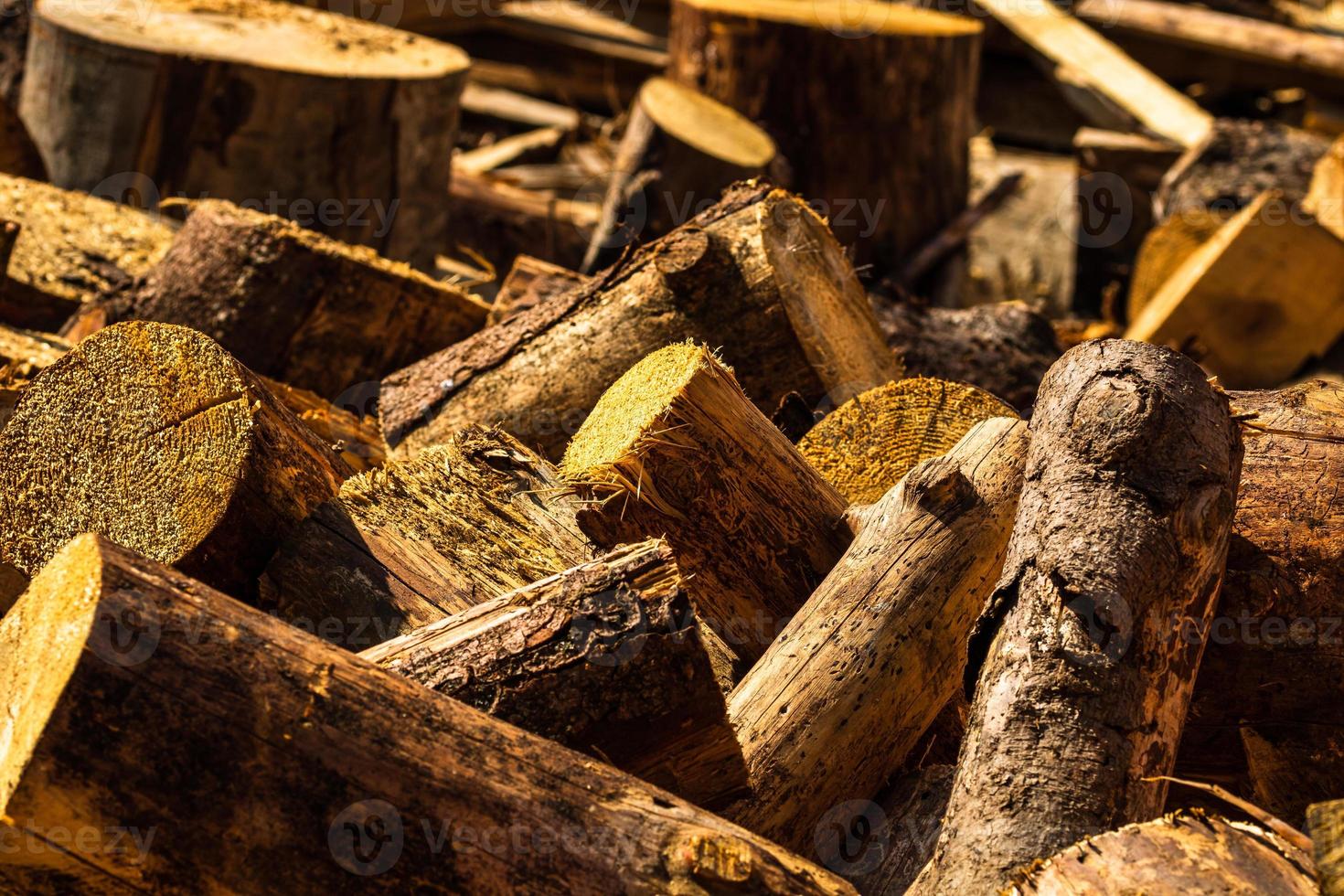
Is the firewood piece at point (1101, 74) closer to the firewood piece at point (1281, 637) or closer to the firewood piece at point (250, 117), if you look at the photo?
the firewood piece at point (250, 117)

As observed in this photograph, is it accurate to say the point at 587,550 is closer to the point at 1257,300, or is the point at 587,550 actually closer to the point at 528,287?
the point at 528,287

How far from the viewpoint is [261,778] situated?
1.90 metres

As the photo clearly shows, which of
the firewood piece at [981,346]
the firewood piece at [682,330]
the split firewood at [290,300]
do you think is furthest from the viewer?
the firewood piece at [981,346]

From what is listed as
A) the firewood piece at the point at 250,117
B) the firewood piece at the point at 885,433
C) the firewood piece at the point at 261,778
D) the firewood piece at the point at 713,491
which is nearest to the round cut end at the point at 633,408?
the firewood piece at the point at 713,491

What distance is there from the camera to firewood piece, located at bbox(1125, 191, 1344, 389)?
553 cm

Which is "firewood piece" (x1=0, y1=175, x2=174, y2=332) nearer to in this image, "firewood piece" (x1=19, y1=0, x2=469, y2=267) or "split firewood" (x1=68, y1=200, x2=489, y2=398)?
"split firewood" (x1=68, y1=200, x2=489, y2=398)

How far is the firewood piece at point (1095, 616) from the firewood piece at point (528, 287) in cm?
199

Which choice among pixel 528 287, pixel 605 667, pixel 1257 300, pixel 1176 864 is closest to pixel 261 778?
pixel 605 667

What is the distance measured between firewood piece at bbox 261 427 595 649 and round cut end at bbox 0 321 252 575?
0.24m

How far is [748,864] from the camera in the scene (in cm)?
197

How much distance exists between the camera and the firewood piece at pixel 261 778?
185 centimetres

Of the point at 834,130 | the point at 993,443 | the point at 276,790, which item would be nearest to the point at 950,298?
the point at 834,130

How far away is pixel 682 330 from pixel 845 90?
9.70ft

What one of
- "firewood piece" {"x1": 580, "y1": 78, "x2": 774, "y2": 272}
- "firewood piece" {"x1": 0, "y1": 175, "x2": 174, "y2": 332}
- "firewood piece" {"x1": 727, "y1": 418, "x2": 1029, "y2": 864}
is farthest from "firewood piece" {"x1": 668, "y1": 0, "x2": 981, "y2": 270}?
"firewood piece" {"x1": 727, "y1": 418, "x2": 1029, "y2": 864}
